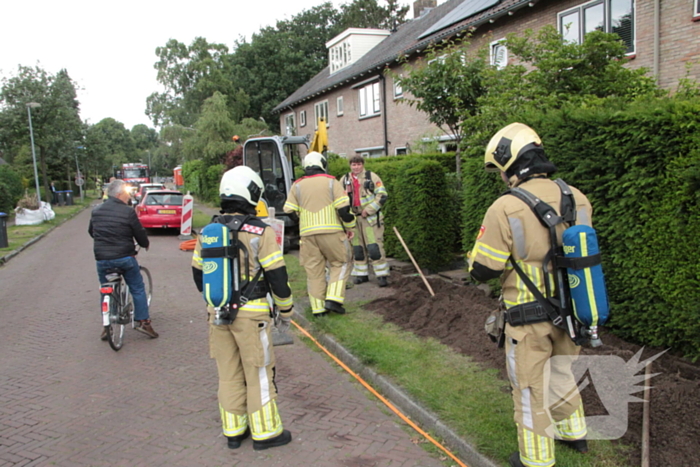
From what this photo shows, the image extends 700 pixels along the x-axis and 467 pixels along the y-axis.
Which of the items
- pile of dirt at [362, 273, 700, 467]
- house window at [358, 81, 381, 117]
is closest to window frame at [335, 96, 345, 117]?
house window at [358, 81, 381, 117]

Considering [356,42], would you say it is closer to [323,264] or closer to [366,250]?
[366,250]

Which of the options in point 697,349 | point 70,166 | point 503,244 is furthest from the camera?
point 70,166

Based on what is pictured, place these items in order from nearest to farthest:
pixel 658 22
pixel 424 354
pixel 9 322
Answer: pixel 424 354, pixel 9 322, pixel 658 22

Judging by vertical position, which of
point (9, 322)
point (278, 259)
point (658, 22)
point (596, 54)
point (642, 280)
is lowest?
point (9, 322)

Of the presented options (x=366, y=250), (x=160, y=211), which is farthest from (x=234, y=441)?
(x=160, y=211)

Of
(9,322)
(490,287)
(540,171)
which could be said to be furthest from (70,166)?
(540,171)

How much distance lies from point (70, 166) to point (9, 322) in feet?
146

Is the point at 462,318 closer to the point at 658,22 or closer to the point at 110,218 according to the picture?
the point at 110,218

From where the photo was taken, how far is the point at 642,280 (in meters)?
4.58

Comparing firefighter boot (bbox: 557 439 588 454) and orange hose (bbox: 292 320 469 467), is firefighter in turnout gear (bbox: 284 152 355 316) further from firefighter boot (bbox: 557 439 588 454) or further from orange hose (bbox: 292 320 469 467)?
firefighter boot (bbox: 557 439 588 454)

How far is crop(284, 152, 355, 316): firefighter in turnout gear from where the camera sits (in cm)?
679

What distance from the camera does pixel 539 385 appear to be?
3.15 meters

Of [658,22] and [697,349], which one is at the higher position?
[658,22]

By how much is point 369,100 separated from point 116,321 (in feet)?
69.4
